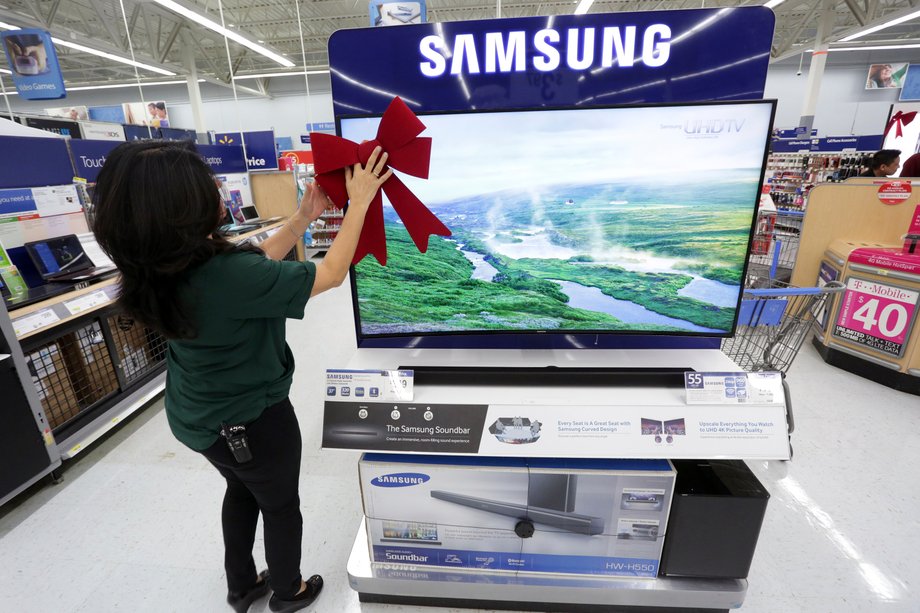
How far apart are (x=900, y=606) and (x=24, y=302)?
4575 mm

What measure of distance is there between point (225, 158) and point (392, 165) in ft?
19.8

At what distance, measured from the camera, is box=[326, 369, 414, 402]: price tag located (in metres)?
1.49

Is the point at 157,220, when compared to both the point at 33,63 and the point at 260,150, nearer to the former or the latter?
the point at 260,150

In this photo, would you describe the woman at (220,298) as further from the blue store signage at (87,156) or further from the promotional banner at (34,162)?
the blue store signage at (87,156)

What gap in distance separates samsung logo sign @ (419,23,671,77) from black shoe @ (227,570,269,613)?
2194mm

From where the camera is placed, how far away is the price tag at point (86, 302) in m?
2.62

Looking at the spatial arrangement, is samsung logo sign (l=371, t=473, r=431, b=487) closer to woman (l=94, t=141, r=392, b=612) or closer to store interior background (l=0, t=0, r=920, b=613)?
woman (l=94, t=141, r=392, b=612)

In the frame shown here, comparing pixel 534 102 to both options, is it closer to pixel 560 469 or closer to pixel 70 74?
pixel 560 469

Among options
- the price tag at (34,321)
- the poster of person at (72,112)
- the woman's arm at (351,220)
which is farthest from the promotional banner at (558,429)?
the poster of person at (72,112)

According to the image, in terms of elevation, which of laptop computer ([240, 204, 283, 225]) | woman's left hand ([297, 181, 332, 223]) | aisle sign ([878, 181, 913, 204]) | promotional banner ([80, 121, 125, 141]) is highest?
promotional banner ([80, 121, 125, 141])

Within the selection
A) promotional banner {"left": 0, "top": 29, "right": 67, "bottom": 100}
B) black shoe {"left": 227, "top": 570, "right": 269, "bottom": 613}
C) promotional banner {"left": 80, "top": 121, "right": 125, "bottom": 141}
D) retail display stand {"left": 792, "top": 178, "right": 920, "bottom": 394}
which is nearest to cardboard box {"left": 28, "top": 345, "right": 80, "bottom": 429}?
black shoe {"left": 227, "top": 570, "right": 269, "bottom": 613}

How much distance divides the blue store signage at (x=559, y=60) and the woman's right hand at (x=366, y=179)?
46cm

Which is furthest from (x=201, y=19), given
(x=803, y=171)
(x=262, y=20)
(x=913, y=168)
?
(x=803, y=171)

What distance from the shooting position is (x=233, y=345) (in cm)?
125
